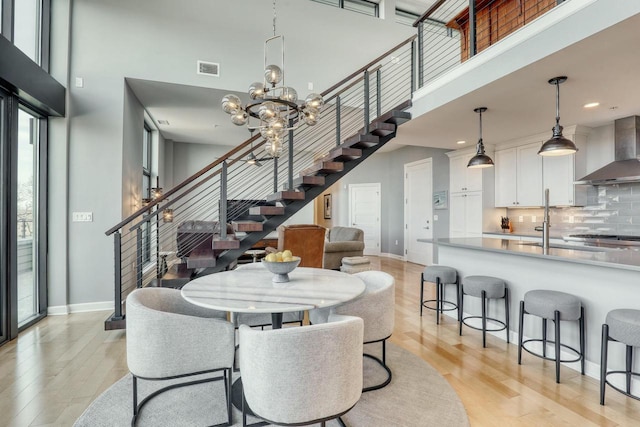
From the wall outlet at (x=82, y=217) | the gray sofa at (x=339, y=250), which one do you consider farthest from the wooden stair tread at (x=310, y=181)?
the wall outlet at (x=82, y=217)

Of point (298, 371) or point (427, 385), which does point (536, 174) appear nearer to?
point (427, 385)

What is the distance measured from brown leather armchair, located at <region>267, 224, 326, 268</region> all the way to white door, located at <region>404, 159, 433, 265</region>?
327 centimetres

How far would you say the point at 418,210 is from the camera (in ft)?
25.4

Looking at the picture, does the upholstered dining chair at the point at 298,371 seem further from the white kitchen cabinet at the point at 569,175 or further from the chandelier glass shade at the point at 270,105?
the white kitchen cabinet at the point at 569,175

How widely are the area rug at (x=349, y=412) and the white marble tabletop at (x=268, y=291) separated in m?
0.73

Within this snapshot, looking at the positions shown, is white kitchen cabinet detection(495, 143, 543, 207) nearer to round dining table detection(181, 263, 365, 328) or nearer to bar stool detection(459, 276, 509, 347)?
bar stool detection(459, 276, 509, 347)

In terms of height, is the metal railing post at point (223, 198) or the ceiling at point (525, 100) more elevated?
the ceiling at point (525, 100)

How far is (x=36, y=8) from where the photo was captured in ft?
11.9

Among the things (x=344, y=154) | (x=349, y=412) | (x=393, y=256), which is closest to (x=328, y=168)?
(x=344, y=154)

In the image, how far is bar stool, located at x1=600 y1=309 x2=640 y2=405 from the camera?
1893mm

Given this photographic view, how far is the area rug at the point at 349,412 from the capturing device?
6.02 ft

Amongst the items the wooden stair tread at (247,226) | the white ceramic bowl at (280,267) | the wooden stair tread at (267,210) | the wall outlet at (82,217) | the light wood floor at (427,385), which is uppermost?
the wooden stair tread at (267,210)

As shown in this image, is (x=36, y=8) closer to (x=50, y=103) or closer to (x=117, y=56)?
(x=117, y=56)

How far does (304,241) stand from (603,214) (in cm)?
429
